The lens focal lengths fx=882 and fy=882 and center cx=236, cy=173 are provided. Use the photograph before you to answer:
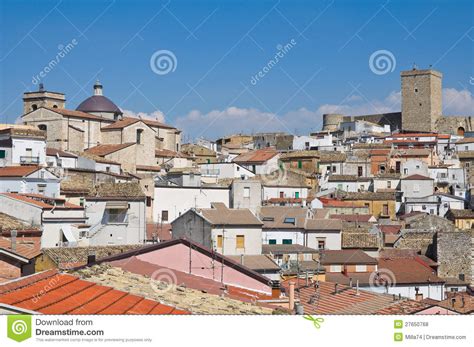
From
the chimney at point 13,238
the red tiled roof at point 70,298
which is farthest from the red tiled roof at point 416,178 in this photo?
the red tiled roof at point 70,298

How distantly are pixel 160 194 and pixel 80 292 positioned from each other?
1375cm

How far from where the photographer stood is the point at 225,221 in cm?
1455

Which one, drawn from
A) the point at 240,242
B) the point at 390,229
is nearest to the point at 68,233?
the point at 240,242

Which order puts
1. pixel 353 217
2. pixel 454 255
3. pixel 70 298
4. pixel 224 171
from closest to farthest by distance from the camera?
pixel 70 298 → pixel 454 255 → pixel 353 217 → pixel 224 171

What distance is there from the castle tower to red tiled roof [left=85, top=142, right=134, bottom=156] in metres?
5.37

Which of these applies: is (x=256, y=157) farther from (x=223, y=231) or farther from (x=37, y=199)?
(x=37, y=199)

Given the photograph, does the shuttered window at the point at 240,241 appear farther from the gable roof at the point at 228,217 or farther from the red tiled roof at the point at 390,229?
the red tiled roof at the point at 390,229

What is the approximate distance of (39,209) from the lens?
1361cm

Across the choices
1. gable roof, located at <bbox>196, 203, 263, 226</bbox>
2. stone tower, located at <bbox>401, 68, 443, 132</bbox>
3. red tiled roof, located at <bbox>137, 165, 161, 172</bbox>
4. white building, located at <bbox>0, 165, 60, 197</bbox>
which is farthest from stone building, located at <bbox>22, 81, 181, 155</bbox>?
stone tower, located at <bbox>401, 68, 443, 132</bbox>

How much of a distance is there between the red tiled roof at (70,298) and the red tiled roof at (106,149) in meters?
19.0

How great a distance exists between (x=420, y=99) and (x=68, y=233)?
100ft

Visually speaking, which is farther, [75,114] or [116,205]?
[75,114]

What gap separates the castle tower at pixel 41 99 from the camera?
3098 cm

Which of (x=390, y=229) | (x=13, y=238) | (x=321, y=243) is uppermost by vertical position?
(x=13, y=238)
